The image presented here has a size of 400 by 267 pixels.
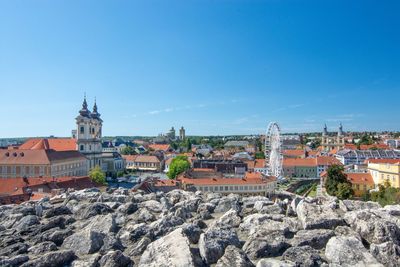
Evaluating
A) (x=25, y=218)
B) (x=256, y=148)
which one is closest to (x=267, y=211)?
(x=25, y=218)

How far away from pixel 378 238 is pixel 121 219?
6875 millimetres

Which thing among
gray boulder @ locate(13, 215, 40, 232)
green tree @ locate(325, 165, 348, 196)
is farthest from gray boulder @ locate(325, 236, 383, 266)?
green tree @ locate(325, 165, 348, 196)

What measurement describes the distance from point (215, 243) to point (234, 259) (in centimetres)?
72

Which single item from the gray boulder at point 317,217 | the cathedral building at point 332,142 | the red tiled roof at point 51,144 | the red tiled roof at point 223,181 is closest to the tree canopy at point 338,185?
the red tiled roof at point 223,181

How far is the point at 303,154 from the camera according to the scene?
111m

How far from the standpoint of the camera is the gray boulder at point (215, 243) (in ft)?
23.9

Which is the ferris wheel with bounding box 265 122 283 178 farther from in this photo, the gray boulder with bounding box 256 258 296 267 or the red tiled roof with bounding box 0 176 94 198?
the gray boulder with bounding box 256 258 296 267

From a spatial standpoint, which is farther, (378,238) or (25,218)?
(25,218)

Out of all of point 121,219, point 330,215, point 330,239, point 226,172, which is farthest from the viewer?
point 226,172

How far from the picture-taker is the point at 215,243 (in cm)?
755

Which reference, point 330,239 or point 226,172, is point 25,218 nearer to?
point 330,239

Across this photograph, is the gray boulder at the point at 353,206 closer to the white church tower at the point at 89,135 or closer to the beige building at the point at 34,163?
the beige building at the point at 34,163

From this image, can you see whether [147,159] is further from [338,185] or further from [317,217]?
[317,217]

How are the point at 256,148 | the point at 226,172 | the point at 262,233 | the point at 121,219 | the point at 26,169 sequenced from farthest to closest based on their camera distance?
the point at 256,148 < the point at 226,172 < the point at 26,169 < the point at 121,219 < the point at 262,233
